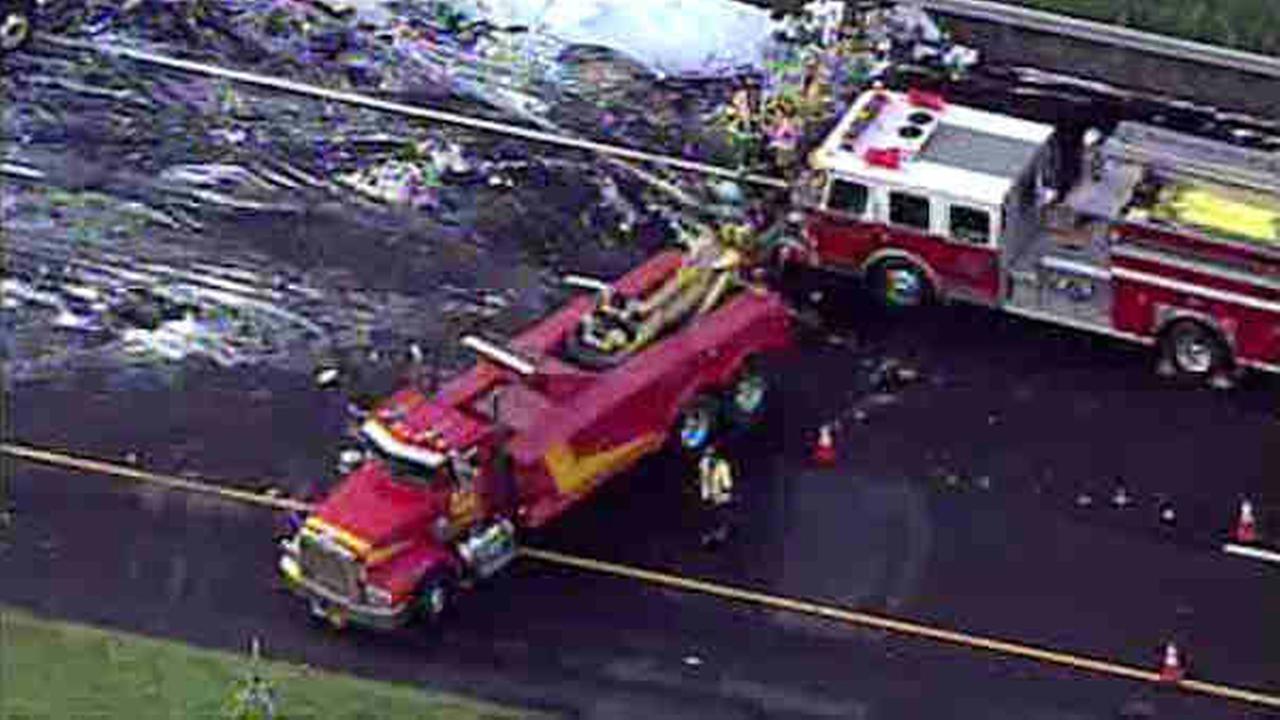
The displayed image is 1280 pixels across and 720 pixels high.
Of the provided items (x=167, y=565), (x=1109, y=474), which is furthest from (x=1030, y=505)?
(x=167, y=565)

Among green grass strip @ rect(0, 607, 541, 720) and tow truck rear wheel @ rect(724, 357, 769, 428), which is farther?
tow truck rear wheel @ rect(724, 357, 769, 428)

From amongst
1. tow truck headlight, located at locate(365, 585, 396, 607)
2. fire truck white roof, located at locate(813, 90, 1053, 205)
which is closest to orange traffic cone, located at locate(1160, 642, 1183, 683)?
fire truck white roof, located at locate(813, 90, 1053, 205)

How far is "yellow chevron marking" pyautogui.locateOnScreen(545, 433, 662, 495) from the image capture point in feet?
102

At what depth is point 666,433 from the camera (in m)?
32.3

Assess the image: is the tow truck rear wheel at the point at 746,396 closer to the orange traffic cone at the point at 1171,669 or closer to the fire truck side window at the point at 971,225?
the fire truck side window at the point at 971,225

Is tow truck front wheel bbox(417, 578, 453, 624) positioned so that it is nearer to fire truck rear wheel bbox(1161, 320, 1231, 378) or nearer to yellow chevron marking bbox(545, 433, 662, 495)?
yellow chevron marking bbox(545, 433, 662, 495)

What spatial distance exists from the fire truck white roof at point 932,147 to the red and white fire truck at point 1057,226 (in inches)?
0.7

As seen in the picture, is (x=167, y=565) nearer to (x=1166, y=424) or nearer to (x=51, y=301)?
(x=51, y=301)

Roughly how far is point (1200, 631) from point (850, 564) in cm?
364

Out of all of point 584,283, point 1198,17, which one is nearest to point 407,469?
point 584,283

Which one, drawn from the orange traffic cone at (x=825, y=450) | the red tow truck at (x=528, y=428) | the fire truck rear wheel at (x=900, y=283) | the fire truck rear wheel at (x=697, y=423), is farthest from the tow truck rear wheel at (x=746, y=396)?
the fire truck rear wheel at (x=900, y=283)

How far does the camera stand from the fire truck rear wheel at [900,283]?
115 feet

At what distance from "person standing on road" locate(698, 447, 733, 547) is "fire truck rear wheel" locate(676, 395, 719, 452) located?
24 centimetres

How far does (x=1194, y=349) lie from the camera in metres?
34.1
